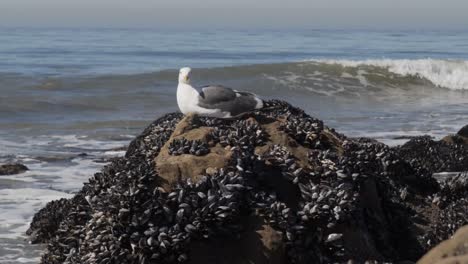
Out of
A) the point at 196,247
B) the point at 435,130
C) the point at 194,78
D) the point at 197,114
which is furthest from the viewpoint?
the point at 194,78

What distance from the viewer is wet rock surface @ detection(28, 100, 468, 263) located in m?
5.24

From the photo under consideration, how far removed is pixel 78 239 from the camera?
229 inches

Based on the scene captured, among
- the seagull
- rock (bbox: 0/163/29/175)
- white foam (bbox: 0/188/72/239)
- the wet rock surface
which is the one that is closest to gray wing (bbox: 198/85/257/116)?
the seagull

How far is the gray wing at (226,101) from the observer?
677 centimetres

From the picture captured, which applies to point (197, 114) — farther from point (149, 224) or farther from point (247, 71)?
point (247, 71)

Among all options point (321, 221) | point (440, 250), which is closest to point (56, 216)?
point (321, 221)

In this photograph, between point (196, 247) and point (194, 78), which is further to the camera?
point (194, 78)

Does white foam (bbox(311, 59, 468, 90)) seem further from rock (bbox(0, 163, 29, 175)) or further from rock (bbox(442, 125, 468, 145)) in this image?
rock (bbox(0, 163, 29, 175))

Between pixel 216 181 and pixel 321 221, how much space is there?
79 centimetres

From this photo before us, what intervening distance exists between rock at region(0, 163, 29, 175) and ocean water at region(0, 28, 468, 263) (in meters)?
0.14

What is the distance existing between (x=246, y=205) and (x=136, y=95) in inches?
748

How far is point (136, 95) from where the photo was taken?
24.1m

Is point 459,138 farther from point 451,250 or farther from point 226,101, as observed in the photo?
point 451,250

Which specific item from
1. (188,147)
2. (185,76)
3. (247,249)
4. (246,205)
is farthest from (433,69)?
(247,249)
